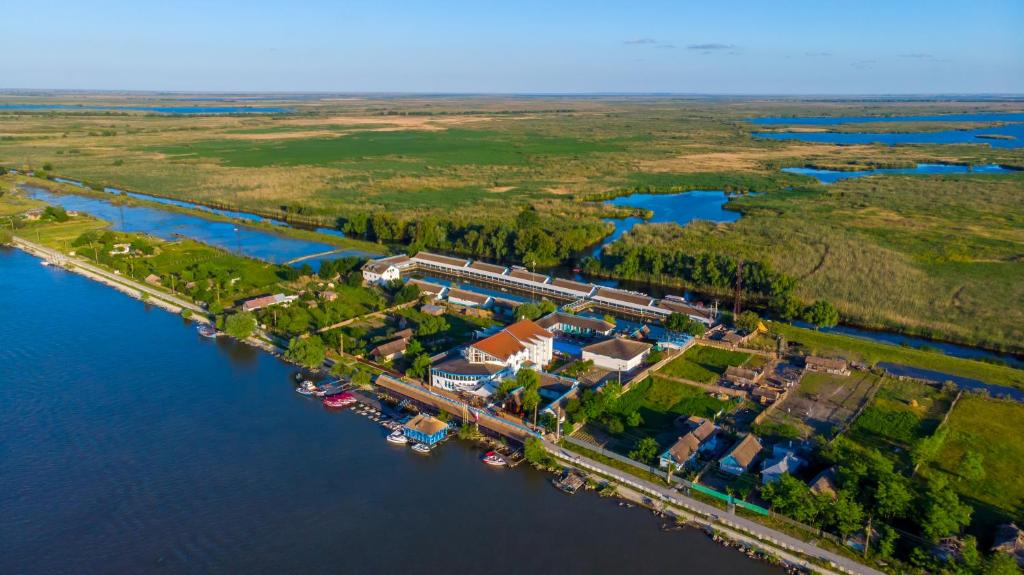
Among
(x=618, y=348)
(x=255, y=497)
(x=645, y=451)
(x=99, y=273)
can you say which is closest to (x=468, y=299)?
(x=618, y=348)

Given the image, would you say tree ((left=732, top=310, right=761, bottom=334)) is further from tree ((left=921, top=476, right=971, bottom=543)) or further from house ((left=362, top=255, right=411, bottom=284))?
house ((left=362, top=255, right=411, bottom=284))

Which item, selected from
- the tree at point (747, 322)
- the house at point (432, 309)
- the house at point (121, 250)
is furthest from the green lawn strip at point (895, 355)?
the house at point (121, 250)

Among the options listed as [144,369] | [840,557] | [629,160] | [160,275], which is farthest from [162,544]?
[629,160]

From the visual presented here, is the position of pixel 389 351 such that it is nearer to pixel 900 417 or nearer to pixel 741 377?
pixel 741 377

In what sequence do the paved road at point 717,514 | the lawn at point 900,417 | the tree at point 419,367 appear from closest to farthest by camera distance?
the paved road at point 717,514 < the lawn at point 900,417 < the tree at point 419,367

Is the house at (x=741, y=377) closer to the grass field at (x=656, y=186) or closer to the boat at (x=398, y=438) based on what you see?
the grass field at (x=656, y=186)
